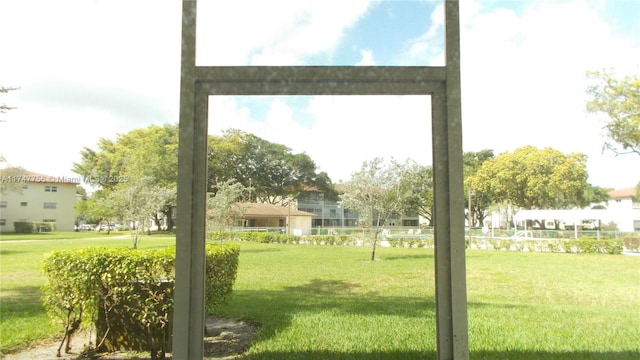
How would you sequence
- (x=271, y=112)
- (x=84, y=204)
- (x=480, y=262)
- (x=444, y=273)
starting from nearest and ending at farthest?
(x=444, y=273)
(x=271, y=112)
(x=480, y=262)
(x=84, y=204)

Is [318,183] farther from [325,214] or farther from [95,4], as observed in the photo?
[95,4]

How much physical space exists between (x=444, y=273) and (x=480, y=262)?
1.04 ft

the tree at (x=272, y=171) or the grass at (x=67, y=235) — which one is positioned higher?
the tree at (x=272, y=171)

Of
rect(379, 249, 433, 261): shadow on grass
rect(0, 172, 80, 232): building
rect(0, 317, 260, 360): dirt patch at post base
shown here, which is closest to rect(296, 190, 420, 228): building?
rect(379, 249, 433, 261): shadow on grass

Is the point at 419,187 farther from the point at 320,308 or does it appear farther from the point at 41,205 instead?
the point at 41,205

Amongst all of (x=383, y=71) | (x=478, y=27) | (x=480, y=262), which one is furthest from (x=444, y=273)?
(x=478, y=27)

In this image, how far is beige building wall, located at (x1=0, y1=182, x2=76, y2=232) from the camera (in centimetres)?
159

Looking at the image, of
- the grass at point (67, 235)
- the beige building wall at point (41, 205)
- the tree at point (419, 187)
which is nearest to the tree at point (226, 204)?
the grass at point (67, 235)

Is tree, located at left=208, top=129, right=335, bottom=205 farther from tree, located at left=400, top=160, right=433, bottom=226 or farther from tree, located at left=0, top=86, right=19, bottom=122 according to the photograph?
tree, located at left=0, top=86, right=19, bottom=122

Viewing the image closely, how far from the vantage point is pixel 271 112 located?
1.36m

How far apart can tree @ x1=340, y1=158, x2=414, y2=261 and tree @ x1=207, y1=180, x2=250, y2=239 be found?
37 cm

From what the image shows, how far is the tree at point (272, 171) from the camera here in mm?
1402

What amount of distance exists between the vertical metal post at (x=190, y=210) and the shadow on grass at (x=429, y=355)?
0.29m

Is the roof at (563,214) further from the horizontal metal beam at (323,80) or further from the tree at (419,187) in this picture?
the horizontal metal beam at (323,80)
